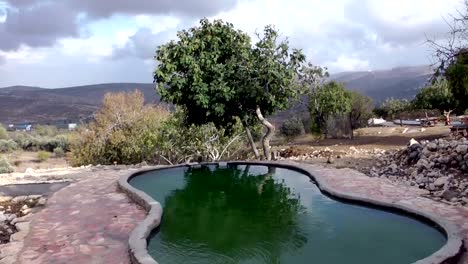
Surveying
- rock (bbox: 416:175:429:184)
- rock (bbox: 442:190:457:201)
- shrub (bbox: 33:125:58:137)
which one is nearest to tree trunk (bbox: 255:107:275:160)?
rock (bbox: 416:175:429:184)

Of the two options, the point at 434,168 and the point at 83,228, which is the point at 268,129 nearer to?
the point at 434,168

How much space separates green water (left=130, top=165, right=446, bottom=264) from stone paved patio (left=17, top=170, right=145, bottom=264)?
520mm

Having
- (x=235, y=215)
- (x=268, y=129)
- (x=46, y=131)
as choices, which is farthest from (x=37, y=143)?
(x=235, y=215)

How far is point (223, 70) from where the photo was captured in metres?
11.9

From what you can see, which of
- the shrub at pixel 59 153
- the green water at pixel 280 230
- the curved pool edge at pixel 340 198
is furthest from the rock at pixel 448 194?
the shrub at pixel 59 153

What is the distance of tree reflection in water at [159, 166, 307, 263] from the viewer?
5.86 m

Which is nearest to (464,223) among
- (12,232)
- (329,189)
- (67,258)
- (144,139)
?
(329,189)

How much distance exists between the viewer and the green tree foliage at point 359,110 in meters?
31.9

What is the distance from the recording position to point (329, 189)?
8117 mm

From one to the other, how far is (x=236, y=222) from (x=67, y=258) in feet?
8.35

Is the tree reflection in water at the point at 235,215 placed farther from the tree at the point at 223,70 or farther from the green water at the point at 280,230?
the tree at the point at 223,70

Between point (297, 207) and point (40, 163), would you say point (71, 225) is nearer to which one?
point (297, 207)

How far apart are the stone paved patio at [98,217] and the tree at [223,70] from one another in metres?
3.19

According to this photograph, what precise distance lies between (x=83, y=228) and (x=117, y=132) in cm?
1787
